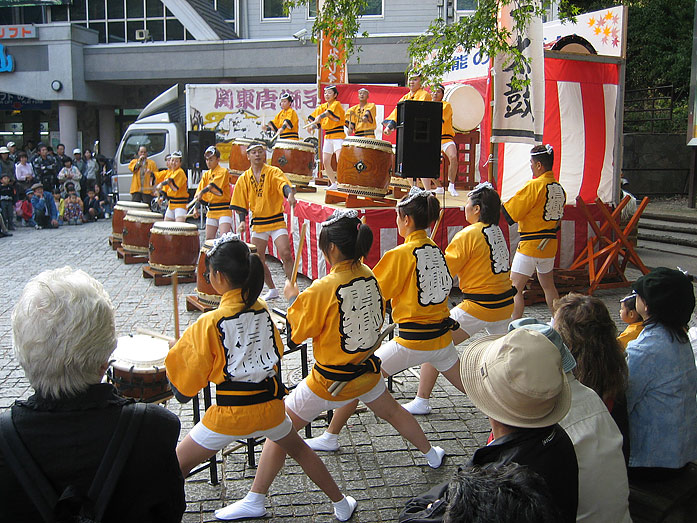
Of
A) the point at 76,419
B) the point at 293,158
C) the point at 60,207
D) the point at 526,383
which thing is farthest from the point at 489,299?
the point at 60,207

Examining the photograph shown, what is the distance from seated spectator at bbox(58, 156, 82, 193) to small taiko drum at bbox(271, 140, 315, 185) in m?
7.63

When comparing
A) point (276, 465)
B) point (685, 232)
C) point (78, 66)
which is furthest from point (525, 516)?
point (78, 66)

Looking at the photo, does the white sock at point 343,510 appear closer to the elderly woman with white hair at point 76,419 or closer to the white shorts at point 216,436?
the white shorts at point 216,436

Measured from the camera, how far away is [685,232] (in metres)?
10.1

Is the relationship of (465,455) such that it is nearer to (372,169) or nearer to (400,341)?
Answer: (400,341)

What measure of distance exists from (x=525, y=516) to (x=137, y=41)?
2176 centimetres

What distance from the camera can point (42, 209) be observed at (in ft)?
44.3

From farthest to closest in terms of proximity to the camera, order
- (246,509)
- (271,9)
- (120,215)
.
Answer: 1. (271,9)
2. (120,215)
3. (246,509)

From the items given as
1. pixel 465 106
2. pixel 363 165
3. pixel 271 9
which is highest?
pixel 271 9

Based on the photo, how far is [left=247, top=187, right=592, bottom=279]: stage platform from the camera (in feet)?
23.4

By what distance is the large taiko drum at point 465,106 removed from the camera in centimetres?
961

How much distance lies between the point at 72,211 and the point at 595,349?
558 inches

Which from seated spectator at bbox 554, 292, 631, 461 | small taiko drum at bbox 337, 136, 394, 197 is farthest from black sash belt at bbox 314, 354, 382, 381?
small taiko drum at bbox 337, 136, 394, 197

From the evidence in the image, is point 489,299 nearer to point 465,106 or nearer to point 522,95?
point 522,95
